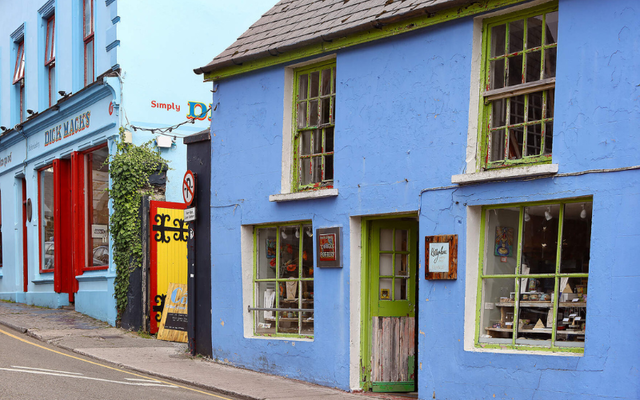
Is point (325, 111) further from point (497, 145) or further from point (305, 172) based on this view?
point (497, 145)

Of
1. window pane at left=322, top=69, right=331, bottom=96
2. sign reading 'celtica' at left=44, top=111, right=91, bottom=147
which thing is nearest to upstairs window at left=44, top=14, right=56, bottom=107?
sign reading 'celtica' at left=44, top=111, right=91, bottom=147

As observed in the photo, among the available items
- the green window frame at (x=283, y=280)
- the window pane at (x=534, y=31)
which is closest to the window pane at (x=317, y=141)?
the green window frame at (x=283, y=280)

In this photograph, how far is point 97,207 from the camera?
17188 millimetres

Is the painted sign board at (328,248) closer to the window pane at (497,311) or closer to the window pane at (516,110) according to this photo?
the window pane at (497,311)

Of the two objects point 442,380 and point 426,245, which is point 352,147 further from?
point 442,380

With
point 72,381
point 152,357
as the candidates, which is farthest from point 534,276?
point 152,357

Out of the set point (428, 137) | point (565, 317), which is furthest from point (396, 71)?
point (565, 317)

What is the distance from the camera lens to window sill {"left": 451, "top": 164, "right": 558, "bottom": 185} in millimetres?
7758

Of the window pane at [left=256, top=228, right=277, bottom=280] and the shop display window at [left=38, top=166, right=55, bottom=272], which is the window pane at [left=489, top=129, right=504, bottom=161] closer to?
the window pane at [left=256, top=228, right=277, bottom=280]

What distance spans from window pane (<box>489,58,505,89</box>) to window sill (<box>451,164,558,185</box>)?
3.44 ft

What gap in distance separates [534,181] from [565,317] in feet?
4.80

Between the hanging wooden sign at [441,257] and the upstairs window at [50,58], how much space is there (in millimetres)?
13534

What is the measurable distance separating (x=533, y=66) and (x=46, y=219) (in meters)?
14.9

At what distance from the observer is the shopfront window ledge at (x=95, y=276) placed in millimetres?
15798
